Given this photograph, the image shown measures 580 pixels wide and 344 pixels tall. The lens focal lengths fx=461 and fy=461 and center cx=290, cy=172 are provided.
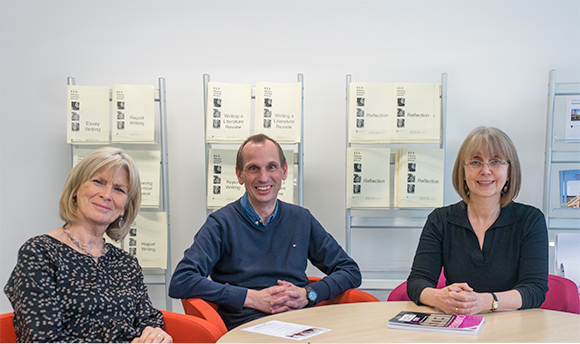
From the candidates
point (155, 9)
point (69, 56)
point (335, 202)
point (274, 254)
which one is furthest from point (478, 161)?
point (69, 56)

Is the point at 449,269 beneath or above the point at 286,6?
beneath

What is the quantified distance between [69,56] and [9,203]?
1163 millimetres

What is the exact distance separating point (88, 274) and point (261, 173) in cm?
85

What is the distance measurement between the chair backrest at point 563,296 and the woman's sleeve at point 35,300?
6.37ft

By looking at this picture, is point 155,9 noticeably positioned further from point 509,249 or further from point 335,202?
point 509,249

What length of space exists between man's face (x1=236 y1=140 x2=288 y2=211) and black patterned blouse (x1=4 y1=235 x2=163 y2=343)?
645 millimetres

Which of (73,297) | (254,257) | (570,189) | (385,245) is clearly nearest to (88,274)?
(73,297)

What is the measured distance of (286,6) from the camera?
3352 millimetres

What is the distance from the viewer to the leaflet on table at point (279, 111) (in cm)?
298

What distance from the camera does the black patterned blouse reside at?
1.46m

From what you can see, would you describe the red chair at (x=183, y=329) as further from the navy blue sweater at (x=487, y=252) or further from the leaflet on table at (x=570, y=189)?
the leaflet on table at (x=570, y=189)

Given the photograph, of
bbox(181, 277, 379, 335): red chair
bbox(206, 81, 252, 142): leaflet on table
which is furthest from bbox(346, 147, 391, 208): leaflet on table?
bbox(181, 277, 379, 335): red chair

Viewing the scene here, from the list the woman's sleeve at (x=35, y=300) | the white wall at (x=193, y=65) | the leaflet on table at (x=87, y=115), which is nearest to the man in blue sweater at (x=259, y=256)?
the woman's sleeve at (x=35, y=300)

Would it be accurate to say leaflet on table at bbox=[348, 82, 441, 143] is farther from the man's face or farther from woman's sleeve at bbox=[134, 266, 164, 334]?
woman's sleeve at bbox=[134, 266, 164, 334]
